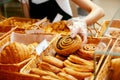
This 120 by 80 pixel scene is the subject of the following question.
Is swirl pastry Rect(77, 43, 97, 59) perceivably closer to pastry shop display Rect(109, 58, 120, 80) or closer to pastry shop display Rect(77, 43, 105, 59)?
pastry shop display Rect(77, 43, 105, 59)

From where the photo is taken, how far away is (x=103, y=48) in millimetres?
1107

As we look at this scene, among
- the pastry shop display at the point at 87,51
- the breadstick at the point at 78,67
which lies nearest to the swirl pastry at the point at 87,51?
the pastry shop display at the point at 87,51

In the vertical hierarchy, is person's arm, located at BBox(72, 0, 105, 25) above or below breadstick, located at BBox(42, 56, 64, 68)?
above

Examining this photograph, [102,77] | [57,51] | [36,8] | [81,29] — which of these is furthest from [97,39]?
[36,8]

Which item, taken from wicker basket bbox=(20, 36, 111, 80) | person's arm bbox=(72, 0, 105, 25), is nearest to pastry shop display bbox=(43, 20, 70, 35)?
person's arm bbox=(72, 0, 105, 25)

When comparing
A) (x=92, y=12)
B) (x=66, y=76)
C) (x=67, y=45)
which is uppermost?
(x=92, y=12)

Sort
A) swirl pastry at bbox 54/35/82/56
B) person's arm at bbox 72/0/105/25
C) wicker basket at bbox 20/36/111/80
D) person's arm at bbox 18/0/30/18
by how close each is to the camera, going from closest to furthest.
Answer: wicker basket at bbox 20/36/111/80
swirl pastry at bbox 54/35/82/56
person's arm at bbox 72/0/105/25
person's arm at bbox 18/0/30/18

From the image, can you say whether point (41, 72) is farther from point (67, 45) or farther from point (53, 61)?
point (67, 45)

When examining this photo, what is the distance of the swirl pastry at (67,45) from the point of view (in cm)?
139

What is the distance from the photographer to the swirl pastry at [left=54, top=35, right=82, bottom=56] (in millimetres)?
1390

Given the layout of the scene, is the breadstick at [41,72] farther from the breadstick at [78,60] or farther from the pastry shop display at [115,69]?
the pastry shop display at [115,69]

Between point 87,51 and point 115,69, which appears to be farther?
point 87,51

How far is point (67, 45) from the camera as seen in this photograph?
141cm

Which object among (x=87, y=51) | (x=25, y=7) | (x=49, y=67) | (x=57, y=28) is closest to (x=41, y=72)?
(x=49, y=67)
